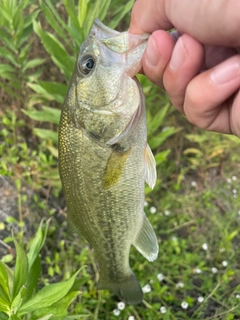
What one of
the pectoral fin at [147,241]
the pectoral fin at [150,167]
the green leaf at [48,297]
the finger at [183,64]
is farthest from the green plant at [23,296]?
the finger at [183,64]

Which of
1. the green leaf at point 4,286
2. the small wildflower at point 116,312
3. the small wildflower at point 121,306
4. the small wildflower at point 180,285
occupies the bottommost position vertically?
the small wildflower at point 180,285

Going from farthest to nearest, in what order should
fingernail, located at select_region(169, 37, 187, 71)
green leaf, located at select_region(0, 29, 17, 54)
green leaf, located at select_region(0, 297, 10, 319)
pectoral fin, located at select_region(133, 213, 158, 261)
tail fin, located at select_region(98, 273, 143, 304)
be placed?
green leaf, located at select_region(0, 29, 17, 54) < tail fin, located at select_region(98, 273, 143, 304) < pectoral fin, located at select_region(133, 213, 158, 261) < green leaf, located at select_region(0, 297, 10, 319) < fingernail, located at select_region(169, 37, 187, 71)

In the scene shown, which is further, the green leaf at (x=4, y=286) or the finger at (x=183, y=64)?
the green leaf at (x=4, y=286)

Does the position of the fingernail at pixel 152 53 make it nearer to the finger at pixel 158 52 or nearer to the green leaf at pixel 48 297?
the finger at pixel 158 52

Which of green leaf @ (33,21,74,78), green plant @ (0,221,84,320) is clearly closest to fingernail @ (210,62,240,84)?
green plant @ (0,221,84,320)

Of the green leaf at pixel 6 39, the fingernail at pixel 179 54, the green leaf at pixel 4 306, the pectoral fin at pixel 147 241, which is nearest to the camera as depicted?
the fingernail at pixel 179 54

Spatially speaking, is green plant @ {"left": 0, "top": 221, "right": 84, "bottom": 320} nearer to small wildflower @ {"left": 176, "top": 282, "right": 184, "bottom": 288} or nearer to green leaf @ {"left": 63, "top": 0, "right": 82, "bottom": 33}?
small wildflower @ {"left": 176, "top": 282, "right": 184, "bottom": 288}

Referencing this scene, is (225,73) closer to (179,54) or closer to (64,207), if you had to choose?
(179,54)
